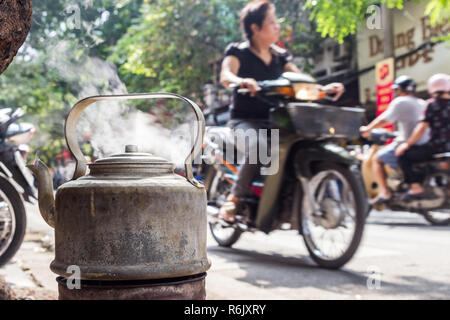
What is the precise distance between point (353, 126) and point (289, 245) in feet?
5.73

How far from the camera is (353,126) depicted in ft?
14.5

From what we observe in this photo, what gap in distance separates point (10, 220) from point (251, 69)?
240cm

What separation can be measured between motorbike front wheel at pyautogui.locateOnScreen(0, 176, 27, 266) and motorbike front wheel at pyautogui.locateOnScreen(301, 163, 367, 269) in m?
2.19

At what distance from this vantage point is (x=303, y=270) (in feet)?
14.0

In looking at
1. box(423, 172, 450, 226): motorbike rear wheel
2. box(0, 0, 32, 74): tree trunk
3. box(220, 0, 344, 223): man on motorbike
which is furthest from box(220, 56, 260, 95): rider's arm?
box(423, 172, 450, 226): motorbike rear wheel

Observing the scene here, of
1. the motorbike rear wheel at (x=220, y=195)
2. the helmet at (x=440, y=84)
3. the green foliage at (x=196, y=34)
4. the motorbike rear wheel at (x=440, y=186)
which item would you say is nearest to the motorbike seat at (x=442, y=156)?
the motorbike rear wheel at (x=440, y=186)

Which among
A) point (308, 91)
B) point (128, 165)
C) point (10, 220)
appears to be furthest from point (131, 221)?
point (308, 91)

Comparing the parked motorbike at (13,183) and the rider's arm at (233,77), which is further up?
the rider's arm at (233,77)

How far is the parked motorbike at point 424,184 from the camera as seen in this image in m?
6.67

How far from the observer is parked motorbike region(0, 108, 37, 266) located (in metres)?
3.94

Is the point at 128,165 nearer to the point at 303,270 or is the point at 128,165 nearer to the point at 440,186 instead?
the point at 303,270

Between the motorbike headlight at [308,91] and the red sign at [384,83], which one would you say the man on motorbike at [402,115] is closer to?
the motorbike headlight at [308,91]

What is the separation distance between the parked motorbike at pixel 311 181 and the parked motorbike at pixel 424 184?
8.79 feet
